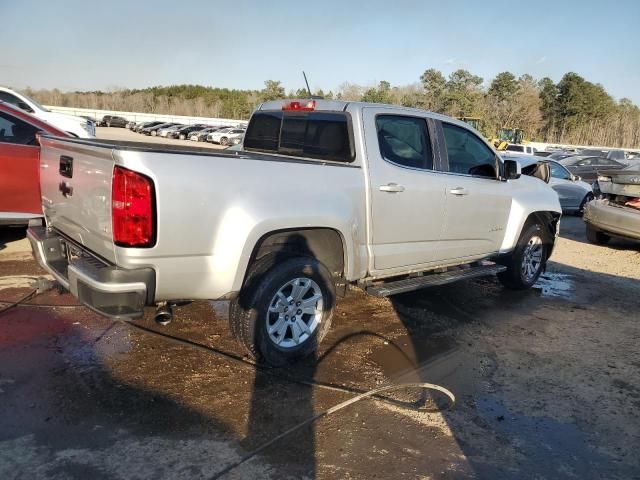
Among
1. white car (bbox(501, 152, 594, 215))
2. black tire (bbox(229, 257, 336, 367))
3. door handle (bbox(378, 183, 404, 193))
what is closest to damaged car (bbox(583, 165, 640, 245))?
white car (bbox(501, 152, 594, 215))

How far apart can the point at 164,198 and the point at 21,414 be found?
5.21 feet

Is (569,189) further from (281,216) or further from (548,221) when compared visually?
(281,216)

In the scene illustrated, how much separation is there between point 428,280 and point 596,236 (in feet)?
21.1

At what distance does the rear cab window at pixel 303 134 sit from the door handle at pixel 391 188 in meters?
0.35

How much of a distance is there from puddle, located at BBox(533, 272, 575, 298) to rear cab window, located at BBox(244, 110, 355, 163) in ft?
12.2

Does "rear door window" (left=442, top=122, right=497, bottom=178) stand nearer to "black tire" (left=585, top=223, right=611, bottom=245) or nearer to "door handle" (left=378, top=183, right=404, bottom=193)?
"door handle" (left=378, top=183, right=404, bottom=193)

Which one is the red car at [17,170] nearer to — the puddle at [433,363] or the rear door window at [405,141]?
the rear door window at [405,141]

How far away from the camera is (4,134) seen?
6871mm

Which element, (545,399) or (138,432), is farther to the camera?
(545,399)

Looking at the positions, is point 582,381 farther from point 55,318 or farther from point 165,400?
point 55,318

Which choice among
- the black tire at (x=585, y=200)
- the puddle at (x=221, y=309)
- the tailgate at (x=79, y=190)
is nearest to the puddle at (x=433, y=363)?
the puddle at (x=221, y=309)

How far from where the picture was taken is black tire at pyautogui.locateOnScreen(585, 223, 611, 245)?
9.98 metres

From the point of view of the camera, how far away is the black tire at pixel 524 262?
21.3ft

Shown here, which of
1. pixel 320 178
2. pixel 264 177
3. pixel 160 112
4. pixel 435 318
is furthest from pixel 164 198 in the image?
pixel 160 112
